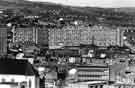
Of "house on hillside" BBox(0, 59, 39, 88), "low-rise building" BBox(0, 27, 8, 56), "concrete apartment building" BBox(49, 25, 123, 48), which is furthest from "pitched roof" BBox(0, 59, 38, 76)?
"concrete apartment building" BBox(49, 25, 123, 48)

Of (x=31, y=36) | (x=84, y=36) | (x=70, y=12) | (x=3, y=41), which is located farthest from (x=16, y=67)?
(x=70, y=12)

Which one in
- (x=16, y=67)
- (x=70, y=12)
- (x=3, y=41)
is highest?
(x=70, y=12)

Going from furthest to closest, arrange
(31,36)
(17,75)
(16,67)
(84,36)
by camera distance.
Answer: (84,36) → (31,36) → (16,67) → (17,75)

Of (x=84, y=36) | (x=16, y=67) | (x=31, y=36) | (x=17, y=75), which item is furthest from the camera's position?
(x=84, y=36)

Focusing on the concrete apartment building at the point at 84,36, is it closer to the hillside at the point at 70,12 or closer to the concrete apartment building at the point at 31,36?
the concrete apartment building at the point at 31,36

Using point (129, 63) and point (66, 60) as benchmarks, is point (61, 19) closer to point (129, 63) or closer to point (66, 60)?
point (66, 60)

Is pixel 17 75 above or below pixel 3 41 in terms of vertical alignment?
below

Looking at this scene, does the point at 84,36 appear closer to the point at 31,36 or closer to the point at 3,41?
the point at 31,36

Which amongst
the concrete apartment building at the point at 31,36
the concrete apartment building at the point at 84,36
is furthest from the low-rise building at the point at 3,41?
the concrete apartment building at the point at 84,36
